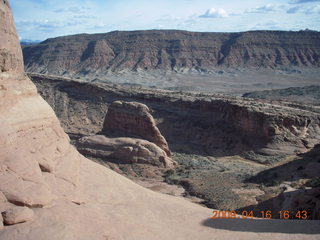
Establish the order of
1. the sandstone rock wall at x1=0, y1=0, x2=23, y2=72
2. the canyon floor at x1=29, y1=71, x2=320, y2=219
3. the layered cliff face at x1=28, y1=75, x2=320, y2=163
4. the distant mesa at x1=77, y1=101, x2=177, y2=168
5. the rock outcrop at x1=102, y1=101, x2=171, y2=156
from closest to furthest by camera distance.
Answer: the sandstone rock wall at x1=0, y1=0, x2=23, y2=72 < the canyon floor at x1=29, y1=71, x2=320, y2=219 < the distant mesa at x1=77, y1=101, x2=177, y2=168 < the rock outcrop at x1=102, y1=101, x2=171, y2=156 < the layered cliff face at x1=28, y1=75, x2=320, y2=163

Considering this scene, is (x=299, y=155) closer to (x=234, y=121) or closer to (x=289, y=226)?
(x=234, y=121)

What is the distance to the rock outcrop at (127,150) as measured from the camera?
30.8m

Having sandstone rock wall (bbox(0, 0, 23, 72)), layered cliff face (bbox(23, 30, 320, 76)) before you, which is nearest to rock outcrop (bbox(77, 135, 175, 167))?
sandstone rock wall (bbox(0, 0, 23, 72))

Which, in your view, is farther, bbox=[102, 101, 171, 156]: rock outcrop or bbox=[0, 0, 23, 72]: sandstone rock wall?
bbox=[102, 101, 171, 156]: rock outcrop

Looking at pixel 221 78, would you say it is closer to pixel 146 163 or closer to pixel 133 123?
pixel 133 123

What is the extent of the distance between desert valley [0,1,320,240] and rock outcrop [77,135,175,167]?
0.29 ft

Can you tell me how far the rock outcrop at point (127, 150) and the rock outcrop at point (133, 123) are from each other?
2396 mm

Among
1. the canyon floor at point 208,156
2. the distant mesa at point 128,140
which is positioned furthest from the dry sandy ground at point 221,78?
the distant mesa at point 128,140

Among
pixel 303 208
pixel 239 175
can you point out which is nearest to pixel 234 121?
pixel 239 175

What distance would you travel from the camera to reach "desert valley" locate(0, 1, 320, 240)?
1239 centimetres

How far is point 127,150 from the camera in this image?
30.9m

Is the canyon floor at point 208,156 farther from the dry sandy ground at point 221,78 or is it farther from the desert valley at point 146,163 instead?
the dry sandy ground at point 221,78

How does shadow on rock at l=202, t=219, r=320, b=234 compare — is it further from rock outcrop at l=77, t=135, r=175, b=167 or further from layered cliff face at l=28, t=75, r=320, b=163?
layered cliff face at l=28, t=75, r=320, b=163
